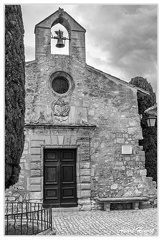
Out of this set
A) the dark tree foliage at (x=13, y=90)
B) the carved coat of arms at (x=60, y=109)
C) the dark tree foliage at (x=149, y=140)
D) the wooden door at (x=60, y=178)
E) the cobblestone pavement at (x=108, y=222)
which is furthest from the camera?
the dark tree foliage at (x=149, y=140)

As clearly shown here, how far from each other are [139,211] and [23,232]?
4402mm

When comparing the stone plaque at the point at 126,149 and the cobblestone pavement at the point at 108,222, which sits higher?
the stone plaque at the point at 126,149

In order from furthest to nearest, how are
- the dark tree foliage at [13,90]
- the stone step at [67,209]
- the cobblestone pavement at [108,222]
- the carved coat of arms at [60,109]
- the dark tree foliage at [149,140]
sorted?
the dark tree foliage at [149,140] < the carved coat of arms at [60,109] < the stone step at [67,209] < the cobblestone pavement at [108,222] < the dark tree foliage at [13,90]

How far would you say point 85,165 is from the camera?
898 cm

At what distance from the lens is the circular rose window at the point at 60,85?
365 inches

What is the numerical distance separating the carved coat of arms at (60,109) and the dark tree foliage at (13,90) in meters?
3.58

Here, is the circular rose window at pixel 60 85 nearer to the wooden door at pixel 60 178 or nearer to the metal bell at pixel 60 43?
the metal bell at pixel 60 43

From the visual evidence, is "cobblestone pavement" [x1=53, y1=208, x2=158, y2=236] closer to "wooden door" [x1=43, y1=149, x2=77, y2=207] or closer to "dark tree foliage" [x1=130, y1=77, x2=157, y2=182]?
→ "wooden door" [x1=43, y1=149, x2=77, y2=207]

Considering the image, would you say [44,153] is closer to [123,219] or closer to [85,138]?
[85,138]

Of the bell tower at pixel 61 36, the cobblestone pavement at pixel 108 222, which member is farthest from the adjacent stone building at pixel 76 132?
the cobblestone pavement at pixel 108 222

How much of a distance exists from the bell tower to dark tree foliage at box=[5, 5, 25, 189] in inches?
150

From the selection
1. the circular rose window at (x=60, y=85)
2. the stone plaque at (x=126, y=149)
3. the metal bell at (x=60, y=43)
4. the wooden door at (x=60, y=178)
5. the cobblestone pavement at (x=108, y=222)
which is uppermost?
the metal bell at (x=60, y=43)

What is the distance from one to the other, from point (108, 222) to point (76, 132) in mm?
2664

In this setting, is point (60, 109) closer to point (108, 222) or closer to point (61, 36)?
point (61, 36)
